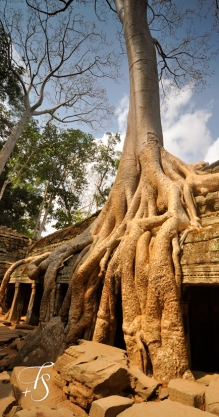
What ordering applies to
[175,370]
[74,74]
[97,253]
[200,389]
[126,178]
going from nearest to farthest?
[200,389], [175,370], [97,253], [126,178], [74,74]

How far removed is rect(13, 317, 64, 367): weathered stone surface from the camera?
3.24 meters

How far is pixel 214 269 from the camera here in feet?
8.54

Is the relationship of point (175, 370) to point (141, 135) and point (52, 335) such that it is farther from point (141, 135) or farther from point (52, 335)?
point (141, 135)

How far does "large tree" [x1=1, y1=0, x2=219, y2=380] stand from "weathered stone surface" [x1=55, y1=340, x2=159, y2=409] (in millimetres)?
245

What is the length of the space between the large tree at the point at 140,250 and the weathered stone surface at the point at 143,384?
0.45ft

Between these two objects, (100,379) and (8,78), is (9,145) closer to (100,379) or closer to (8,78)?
(8,78)

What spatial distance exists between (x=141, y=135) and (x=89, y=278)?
321 cm

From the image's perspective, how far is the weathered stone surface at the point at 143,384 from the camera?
7.73 feet

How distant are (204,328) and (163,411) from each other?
2228 millimetres

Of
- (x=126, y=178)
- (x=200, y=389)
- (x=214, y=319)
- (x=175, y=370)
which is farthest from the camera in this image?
(x=126, y=178)

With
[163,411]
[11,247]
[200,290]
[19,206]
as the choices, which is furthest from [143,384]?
[19,206]

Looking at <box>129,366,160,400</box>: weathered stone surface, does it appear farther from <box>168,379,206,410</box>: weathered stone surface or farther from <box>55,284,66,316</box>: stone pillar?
<box>55,284,66,316</box>: stone pillar

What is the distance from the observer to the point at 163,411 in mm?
1868

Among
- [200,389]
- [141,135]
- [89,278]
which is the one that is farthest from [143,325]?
[141,135]
